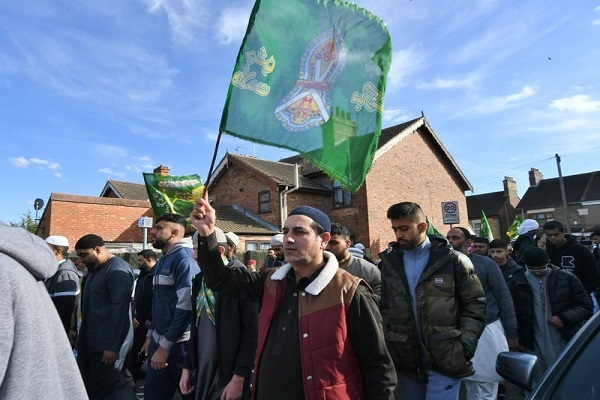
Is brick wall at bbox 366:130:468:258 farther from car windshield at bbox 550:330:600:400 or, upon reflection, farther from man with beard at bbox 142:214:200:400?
car windshield at bbox 550:330:600:400

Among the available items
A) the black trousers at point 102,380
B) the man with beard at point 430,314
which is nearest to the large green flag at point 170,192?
the black trousers at point 102,380

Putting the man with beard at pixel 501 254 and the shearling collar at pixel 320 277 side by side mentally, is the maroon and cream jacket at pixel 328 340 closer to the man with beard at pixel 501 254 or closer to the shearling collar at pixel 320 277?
the shearling collar at pixel 320 277

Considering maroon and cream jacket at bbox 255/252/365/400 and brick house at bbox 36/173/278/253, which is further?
brick house at bbox 36/173/278/253

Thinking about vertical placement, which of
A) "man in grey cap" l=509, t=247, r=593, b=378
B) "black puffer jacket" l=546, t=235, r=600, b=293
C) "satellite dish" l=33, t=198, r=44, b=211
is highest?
"satellite dish" l=33, t=198, r=44, b=211

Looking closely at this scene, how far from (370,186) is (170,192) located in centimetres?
1293

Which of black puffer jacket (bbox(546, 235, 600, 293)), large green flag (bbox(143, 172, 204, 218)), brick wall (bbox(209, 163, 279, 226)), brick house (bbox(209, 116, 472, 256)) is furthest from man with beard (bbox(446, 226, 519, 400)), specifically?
brick wall (bbox(209, 163, 279, 226))

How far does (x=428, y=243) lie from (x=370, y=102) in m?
1.35

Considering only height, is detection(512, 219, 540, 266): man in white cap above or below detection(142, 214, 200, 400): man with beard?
above

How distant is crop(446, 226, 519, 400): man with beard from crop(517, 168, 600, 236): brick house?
41.1m

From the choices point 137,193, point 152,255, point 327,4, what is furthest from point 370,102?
point 137,193

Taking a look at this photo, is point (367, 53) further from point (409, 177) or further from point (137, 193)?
point (137, 193)

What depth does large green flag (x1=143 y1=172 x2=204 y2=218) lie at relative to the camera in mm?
11008

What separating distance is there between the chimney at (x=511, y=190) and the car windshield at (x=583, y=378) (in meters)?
48.1

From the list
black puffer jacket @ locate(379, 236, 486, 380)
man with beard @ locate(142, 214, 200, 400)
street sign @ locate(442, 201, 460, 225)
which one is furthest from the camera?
street sign @ locate(442, 201, 460, 225)
